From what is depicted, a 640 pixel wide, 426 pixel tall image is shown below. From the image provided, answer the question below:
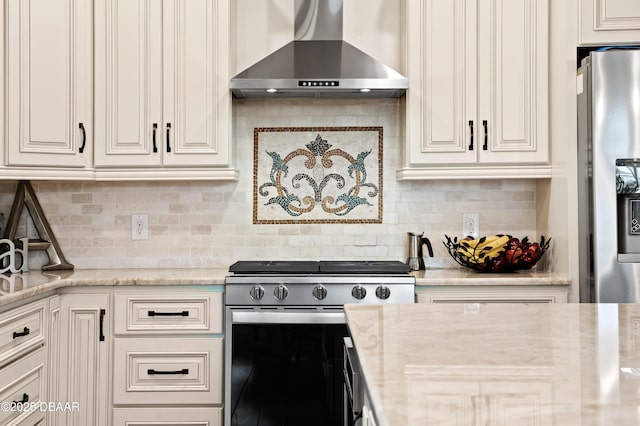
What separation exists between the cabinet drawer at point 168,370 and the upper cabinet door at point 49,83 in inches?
38.4

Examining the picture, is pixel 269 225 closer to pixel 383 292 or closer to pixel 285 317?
pixel 285 317

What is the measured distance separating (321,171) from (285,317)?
3.08ft

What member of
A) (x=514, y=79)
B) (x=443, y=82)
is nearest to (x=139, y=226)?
(x=443, y=82)

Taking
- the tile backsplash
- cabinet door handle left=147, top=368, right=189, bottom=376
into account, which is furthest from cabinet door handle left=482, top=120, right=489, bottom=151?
cabinet door handle left=147, top=368, right=189, bottom=376

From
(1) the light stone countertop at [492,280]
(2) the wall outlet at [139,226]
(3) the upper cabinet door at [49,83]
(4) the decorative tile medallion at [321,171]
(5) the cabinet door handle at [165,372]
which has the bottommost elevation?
(5) the cabinet door handle at [165,372]

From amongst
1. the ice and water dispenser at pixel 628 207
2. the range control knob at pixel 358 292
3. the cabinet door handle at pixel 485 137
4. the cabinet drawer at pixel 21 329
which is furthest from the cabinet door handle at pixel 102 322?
the ice and water dispenser at pixel 628 207

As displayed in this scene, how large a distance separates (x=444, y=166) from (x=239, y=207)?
1.14 m

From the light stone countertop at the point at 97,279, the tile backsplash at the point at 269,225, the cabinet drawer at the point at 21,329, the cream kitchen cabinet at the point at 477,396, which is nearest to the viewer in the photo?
the cream kitchen cabinet at the point at 477,396

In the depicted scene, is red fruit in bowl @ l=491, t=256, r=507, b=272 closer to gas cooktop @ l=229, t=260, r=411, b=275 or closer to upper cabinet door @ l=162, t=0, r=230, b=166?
gas cooktop @ l=229, t=260, r=411, b=275

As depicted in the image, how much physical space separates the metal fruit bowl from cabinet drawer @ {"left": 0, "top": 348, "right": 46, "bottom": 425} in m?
2.02

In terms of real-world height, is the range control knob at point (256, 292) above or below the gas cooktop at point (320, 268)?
below

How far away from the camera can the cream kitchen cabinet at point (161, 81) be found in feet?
9.57

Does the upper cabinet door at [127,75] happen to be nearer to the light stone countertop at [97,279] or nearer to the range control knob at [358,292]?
the light stone countertop at [97,279]

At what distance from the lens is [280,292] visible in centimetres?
271
